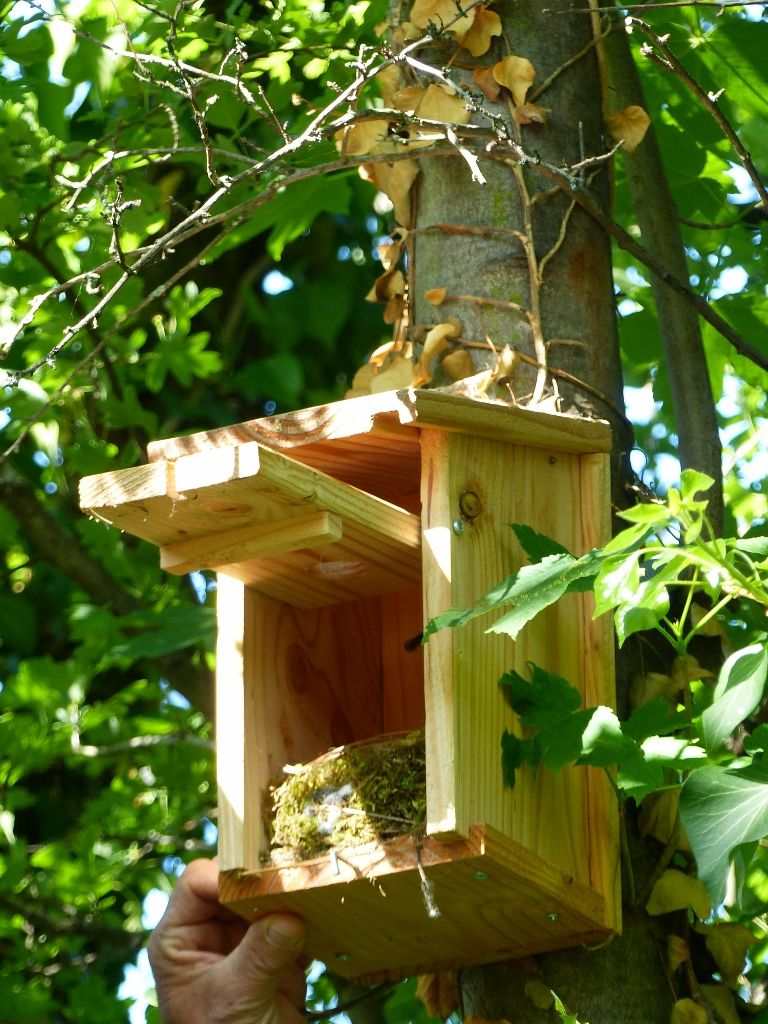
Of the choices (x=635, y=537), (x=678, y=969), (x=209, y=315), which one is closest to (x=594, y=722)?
(x=635, y=537)

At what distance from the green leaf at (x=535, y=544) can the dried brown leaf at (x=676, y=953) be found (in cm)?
63

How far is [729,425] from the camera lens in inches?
159

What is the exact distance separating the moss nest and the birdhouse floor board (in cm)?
4

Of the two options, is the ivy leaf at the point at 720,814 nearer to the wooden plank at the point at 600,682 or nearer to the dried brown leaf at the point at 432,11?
the wooden plank at the point at 600,682

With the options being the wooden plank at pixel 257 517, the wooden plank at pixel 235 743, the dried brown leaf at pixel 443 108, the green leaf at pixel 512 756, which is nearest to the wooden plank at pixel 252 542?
the wooden plank at pixel 257 517

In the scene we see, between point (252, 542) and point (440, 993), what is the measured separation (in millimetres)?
832

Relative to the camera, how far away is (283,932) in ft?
7.44

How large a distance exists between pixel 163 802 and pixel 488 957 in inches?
79.5

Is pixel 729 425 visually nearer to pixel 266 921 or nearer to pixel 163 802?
pixel 163 802

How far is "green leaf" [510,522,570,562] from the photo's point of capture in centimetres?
205

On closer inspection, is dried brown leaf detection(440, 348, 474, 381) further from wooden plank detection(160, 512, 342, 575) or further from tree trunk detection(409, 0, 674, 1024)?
wooden plank detection(160, 512, 342, 575)

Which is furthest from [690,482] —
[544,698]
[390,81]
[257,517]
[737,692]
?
[390,81]

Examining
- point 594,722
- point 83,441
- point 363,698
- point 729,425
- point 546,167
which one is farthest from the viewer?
point 729,425

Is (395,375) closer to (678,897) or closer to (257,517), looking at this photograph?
(257,517)
